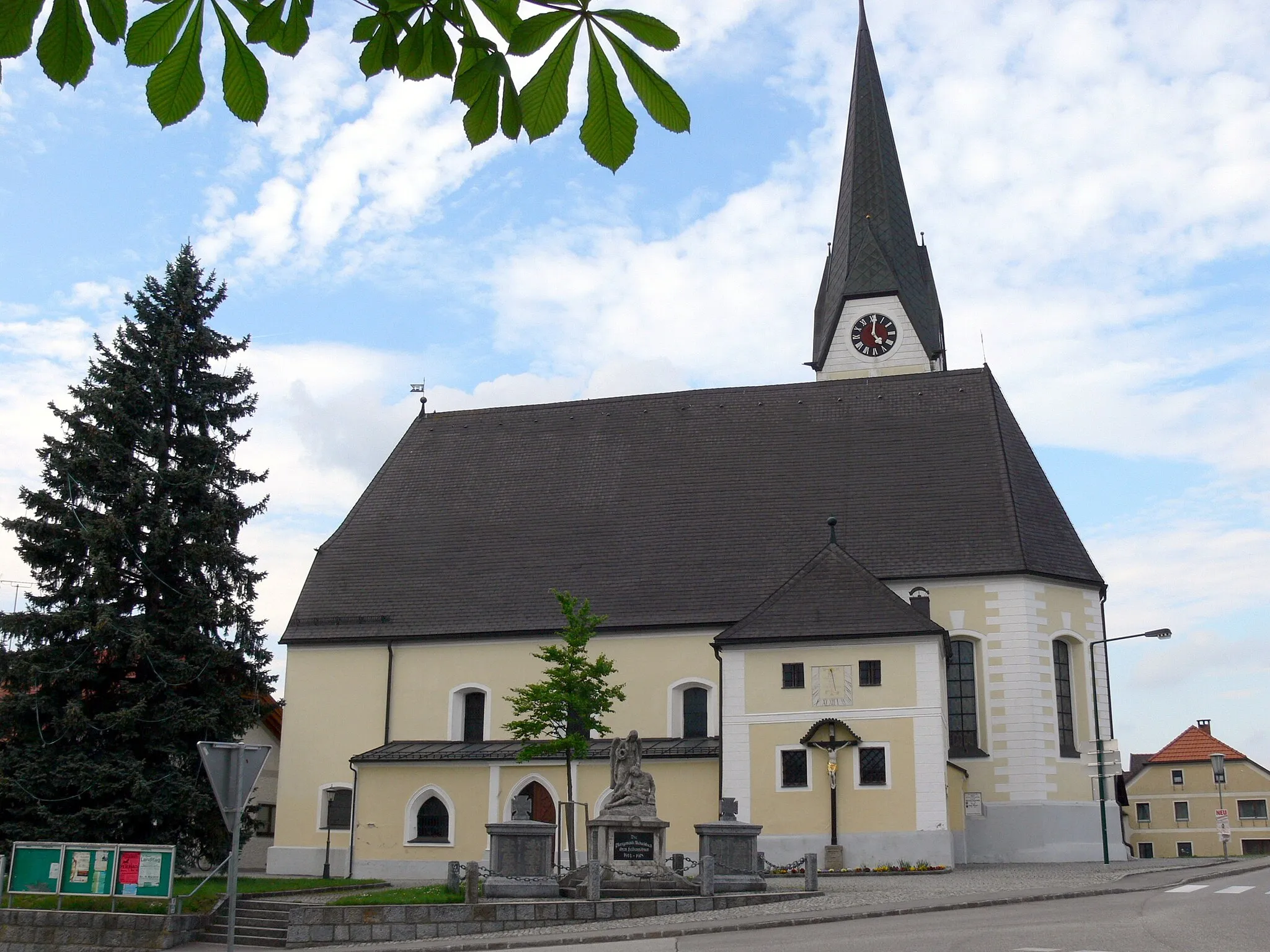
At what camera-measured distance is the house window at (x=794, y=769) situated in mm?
26531

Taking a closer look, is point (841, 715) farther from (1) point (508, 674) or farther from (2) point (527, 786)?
(1) point (508, 674)

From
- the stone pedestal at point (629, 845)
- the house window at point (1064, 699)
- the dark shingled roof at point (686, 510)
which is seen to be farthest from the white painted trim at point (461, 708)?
the house window at point (1064, 699)

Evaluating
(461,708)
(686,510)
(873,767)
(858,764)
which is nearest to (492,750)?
(461,708)

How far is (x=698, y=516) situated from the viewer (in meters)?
32.9

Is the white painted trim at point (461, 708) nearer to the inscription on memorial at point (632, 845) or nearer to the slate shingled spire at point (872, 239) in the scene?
the inscription on memorial at point (632, 845)

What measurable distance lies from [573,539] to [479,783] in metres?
6.61

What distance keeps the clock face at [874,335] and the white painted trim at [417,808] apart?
73.8 feet

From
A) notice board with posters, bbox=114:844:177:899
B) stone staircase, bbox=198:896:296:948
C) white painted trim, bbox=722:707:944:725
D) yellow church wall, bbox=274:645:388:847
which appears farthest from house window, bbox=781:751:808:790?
notice board with posters, bbox=114:844:177:899

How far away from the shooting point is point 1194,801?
66.6m

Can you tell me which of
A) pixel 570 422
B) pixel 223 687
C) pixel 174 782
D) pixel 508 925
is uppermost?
pixel 570 422

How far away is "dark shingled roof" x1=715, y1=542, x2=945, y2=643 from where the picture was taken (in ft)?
88.1

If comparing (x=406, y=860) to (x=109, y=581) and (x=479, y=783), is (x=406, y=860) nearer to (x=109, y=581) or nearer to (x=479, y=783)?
(x=479, y=783)

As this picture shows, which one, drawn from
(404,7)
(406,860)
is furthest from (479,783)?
(404,7)

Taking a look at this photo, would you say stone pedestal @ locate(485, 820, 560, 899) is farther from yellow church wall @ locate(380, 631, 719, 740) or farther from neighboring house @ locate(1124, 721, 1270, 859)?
neighboring house @ locate(1124, 721, 1270, 859)
